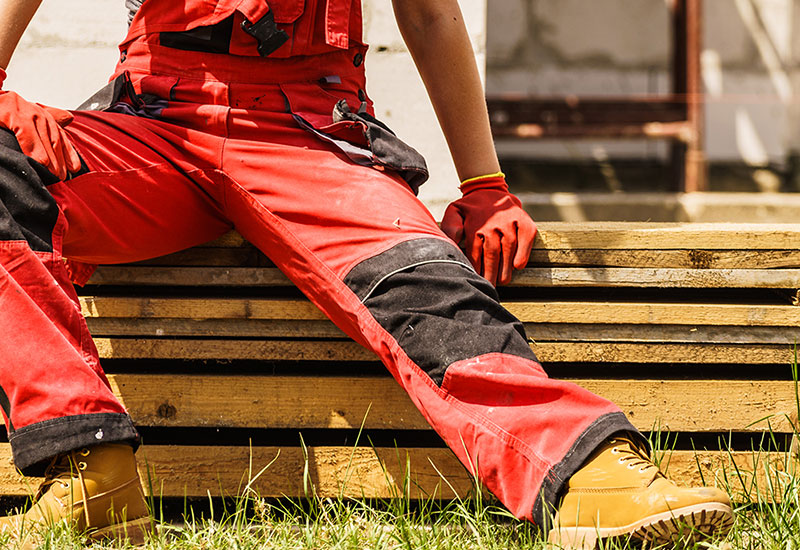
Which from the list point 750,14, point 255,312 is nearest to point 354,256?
point 255,312

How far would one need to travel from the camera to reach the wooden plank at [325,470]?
5.86ft

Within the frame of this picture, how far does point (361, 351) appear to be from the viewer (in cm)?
181

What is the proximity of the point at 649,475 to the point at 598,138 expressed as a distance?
516cm

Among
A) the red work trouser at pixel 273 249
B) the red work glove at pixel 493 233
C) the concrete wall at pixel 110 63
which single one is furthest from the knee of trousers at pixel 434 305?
the concrete wall at pixel 110 63

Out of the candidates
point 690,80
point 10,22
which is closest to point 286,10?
point 10,22

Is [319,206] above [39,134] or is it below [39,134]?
below

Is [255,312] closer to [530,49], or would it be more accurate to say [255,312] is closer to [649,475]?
[649,475]

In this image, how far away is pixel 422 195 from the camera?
302cm

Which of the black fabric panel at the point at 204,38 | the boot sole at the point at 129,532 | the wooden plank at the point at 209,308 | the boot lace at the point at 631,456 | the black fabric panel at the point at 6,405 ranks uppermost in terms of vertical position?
the black fabric panel at the point at 204,38

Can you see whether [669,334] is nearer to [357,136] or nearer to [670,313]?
[670,313]

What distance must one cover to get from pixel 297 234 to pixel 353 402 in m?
0.39

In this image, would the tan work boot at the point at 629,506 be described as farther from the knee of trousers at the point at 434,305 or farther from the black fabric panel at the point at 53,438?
the black fabric panel at the point at 53,438

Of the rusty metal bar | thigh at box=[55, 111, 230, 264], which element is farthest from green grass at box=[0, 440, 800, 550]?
the rusty metal bar

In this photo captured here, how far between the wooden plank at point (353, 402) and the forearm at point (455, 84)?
0.57 metres
